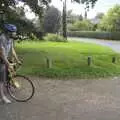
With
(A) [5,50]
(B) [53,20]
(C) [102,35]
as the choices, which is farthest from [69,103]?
(C) [102,35]

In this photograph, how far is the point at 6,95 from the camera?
10453 mm

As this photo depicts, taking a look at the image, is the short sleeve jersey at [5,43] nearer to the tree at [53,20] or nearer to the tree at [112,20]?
the tree at [53,20]

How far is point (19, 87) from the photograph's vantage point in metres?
10.3

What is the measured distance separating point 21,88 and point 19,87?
0.08 metres

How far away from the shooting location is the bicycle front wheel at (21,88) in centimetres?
1008

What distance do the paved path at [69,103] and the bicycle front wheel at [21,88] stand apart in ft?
0.66

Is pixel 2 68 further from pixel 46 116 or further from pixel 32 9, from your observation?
pixel 32 9

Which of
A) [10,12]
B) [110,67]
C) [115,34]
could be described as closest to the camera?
[110,67]

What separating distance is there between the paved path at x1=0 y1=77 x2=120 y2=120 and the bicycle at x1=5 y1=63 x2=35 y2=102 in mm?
210

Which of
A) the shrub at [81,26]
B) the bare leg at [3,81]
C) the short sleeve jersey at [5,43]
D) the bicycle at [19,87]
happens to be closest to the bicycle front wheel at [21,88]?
the bicycle at [19,87]

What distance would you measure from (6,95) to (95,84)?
12.3ft

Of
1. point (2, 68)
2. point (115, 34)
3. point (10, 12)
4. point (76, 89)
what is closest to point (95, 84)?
point (76, 89)

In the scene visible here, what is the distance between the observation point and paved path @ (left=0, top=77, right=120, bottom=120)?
8.69 meters

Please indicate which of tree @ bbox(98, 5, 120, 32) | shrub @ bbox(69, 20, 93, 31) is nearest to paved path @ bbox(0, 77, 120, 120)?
tree @ bbox(98, 5, 120, 32)
